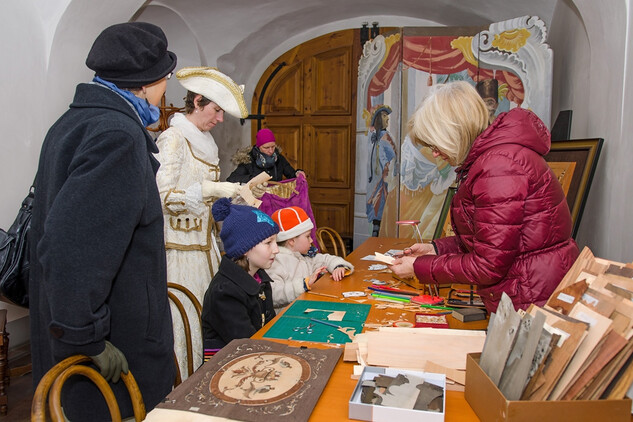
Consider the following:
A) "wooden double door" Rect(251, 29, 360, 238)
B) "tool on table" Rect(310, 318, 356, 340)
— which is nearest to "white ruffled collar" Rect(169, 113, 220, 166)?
"tool on table" Rect(310, 318, 356, 340)

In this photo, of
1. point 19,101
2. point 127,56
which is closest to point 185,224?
point 19,101

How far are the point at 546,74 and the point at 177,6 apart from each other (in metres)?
3.90

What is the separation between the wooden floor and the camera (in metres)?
3.10

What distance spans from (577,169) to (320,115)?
4.69m

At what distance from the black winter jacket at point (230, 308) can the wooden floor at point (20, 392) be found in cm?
162

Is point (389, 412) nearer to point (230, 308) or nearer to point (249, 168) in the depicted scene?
point (230, 308)

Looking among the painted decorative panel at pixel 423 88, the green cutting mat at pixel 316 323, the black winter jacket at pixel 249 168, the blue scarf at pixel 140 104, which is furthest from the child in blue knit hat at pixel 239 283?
the black winter jacket at pixel 249 168

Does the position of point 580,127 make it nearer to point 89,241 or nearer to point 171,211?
point 171,211

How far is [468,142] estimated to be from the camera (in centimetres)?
182

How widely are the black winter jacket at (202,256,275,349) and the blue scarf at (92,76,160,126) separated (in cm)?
79

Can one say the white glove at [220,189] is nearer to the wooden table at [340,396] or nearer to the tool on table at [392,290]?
the wooden table at [340,396]

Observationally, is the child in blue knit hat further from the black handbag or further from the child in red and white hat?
the black handbag

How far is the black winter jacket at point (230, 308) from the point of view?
7.13 ft

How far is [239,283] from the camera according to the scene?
223 centimetres
